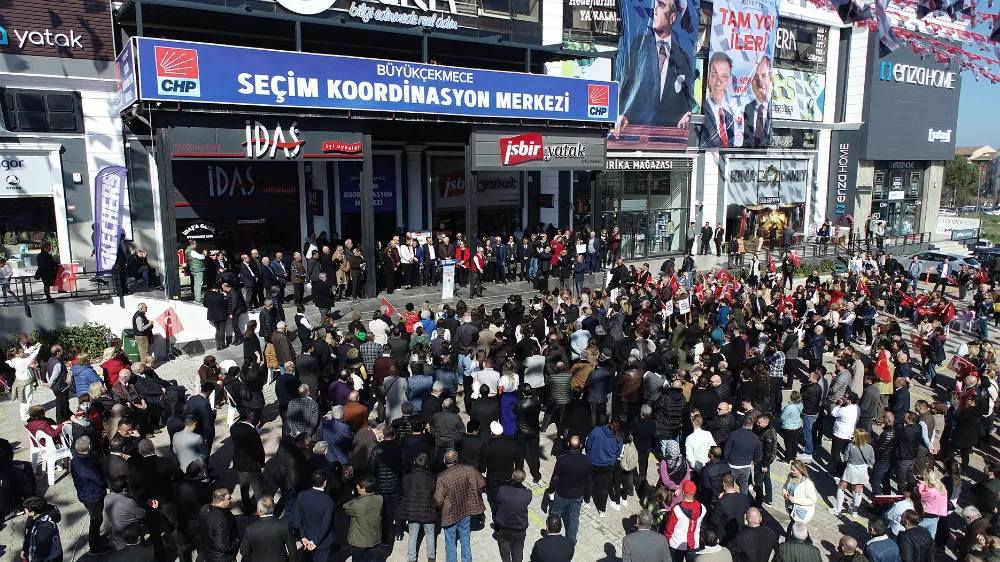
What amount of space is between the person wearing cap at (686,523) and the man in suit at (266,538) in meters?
4.26

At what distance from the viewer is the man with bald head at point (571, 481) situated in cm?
827

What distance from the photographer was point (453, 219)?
27094 mm

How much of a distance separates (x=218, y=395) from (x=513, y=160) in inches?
494

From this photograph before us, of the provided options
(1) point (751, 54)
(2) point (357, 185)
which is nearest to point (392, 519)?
(2) point (357, 185)

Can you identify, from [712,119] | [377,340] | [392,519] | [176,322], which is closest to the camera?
[392,519]

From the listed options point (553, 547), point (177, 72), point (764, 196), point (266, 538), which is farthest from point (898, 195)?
point (266, 538)

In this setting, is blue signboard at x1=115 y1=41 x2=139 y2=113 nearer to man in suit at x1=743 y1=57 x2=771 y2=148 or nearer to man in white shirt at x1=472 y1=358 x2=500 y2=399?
man in white shirt at x1=472 y1=358 x2=500 y2=399

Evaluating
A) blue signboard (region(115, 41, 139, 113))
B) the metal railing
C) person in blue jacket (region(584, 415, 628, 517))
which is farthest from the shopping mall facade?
person in blue jacket (region(584, 415, 628, 517))

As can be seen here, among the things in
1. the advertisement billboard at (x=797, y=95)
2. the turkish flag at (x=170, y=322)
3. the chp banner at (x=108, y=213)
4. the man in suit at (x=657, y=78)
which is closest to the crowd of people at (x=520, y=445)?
the turkish flag at (x=170, y=322)

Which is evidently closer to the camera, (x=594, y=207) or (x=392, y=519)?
(x=392, y=519)

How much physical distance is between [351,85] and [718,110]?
2084 centimetres

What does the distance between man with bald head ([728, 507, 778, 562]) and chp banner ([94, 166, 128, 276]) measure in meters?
17.3

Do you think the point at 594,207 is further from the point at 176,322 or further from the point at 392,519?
the point at 392,519

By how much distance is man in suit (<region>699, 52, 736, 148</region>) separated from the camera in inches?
1272
